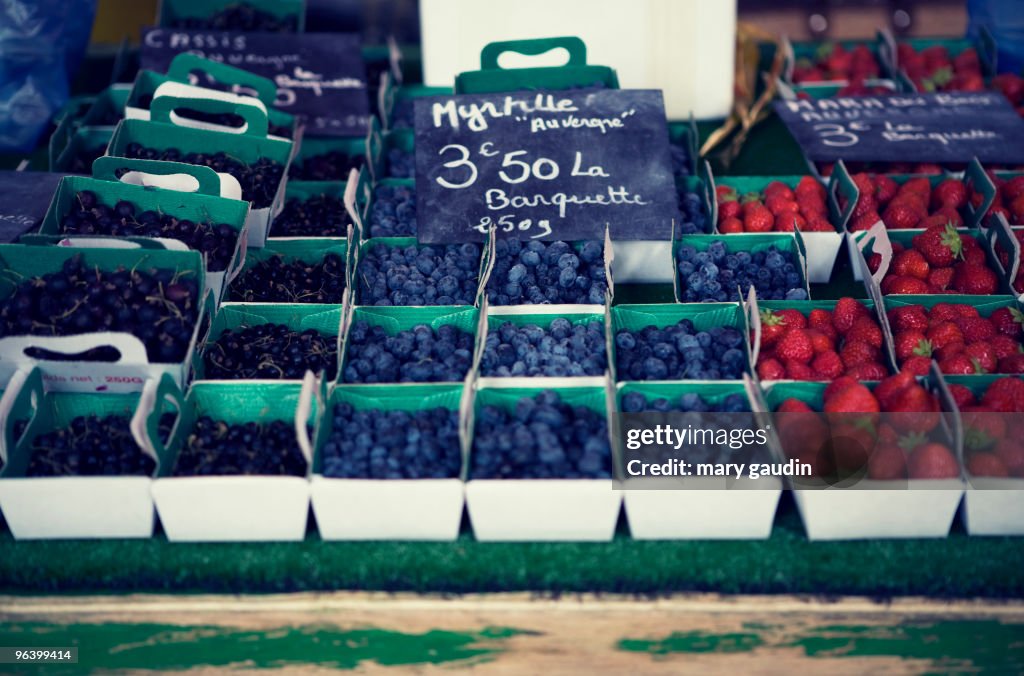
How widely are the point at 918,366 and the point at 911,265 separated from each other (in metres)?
0.47

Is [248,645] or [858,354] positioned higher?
[858,354]

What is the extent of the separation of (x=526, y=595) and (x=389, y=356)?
61 cm

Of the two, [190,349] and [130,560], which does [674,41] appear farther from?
[130,560]

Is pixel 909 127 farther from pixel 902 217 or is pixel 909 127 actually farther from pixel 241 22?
pixel 241 22

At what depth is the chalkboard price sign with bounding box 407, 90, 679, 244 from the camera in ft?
7.71

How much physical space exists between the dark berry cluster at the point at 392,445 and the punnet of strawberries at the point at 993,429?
0.99 metres

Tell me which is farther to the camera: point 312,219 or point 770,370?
point 312,219

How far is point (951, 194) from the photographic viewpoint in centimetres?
256

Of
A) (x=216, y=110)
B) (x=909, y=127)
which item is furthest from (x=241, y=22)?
(x=909, y=127)

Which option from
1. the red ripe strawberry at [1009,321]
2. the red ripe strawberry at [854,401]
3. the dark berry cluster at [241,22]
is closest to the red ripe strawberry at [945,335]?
the red ripe strawberry at [1009,321]

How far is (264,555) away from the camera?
1726mm

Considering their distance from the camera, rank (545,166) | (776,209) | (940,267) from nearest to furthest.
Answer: (940,267), (545,166), (776,209)

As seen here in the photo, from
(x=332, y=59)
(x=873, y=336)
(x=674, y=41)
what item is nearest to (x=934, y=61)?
(x=674, y=41)

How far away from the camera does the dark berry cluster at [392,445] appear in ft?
5.64
